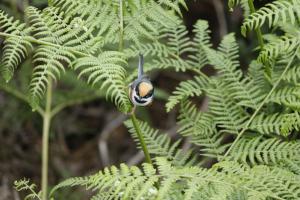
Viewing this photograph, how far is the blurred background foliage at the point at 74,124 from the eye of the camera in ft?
11.8

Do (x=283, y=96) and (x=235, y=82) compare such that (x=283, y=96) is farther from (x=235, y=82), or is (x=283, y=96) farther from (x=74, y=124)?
(x=74, y=124)

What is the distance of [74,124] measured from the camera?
14.3ft

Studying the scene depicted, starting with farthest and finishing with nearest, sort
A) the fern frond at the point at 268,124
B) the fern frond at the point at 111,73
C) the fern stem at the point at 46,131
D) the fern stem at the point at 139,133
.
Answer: the fern stem at the point at 46,131, the fern frond at the point at 268,124, the fern stem at the point at 139,133, the fern frond at the point at 111,73

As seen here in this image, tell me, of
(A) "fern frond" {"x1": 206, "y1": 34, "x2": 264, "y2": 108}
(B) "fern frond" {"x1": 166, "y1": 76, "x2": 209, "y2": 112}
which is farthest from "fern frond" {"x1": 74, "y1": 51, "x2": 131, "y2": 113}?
(A) "fern frond" {"x1": 206, "y1": 34, "x2": 264, "y2": 108}

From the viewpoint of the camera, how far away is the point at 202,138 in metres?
2.45

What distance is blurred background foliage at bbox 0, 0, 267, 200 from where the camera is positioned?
11.8 ft

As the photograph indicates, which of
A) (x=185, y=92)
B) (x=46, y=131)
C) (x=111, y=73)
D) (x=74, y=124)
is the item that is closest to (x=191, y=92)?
(x=185, y=92)

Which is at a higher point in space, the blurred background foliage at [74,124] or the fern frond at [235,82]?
the fern frond at [235,82]

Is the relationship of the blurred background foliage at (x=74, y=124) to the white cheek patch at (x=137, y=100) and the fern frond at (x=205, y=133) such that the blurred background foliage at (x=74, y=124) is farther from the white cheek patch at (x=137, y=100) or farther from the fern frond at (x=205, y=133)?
the white cheek patch at (x=137, y=100)

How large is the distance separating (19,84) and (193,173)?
2.01 m

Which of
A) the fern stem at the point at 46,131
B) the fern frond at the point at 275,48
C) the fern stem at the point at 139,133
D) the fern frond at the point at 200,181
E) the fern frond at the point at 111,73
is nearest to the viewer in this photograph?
the fern frond at the point at 200,181

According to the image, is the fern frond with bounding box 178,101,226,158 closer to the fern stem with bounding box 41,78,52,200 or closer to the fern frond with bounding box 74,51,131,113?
the fern frond with bounding box 74,51,131,113

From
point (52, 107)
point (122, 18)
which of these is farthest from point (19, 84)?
point (122, 18)

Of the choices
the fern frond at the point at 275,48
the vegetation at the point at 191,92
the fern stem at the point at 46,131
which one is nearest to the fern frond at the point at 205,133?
the vegetation at the point at 191,92
